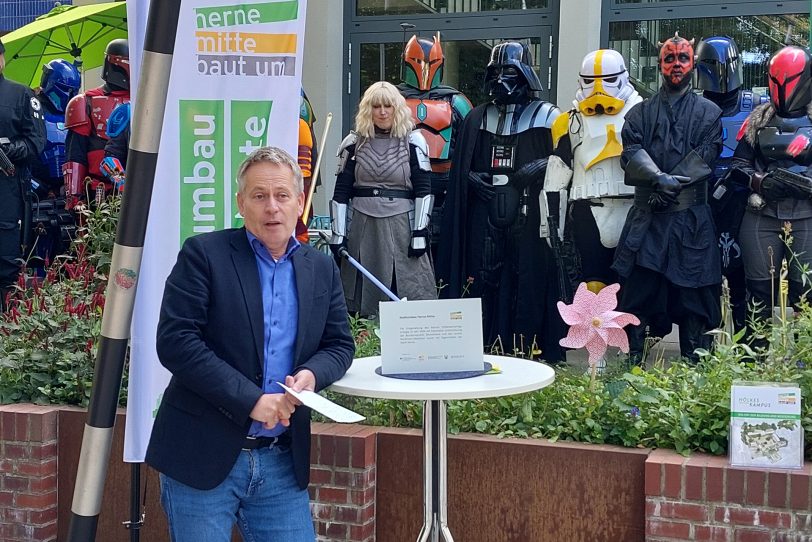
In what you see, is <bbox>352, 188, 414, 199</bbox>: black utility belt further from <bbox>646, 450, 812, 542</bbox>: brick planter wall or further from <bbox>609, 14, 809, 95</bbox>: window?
<bbox>609, 14, 809, 95</bbox>: window

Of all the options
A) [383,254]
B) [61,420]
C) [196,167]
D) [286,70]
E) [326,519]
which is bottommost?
[326,519]

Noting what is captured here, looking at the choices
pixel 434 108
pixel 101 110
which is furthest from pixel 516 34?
pixel 101 110

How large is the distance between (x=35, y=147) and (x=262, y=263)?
16.5ft

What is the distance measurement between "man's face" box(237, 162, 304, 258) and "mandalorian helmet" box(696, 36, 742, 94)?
178 inches

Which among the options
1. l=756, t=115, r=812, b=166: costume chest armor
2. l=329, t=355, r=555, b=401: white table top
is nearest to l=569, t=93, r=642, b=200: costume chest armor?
l=756, t=115, r=812, b=166: costume chest armor

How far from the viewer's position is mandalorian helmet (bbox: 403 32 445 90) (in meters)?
7.20

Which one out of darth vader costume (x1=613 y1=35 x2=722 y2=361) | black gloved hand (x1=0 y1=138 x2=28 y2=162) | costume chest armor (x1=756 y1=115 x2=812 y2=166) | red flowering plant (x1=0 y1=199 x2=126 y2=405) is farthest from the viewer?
black gloved hand (x1=0 y1=138 x2=28 y2=162)

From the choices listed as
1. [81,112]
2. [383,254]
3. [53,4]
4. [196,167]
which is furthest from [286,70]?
[53,4]

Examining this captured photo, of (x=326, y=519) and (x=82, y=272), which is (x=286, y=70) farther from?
(x=82, y=272)

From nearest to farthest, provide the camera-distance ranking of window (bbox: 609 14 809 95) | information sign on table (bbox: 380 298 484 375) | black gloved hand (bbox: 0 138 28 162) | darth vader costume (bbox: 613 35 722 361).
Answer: information sign on table (bbox: 380 298 484 375) < darth vader costume (bbox: 613 35 722 361) < black gloved hand (bbox: 0 138 28 162) < window (bbox: 609 14 809 95)

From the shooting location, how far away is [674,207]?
5500 millimetres

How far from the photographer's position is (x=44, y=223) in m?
8.09

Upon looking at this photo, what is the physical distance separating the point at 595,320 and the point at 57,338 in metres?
2.17

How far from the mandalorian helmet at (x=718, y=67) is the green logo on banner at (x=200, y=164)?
12.9 feet
